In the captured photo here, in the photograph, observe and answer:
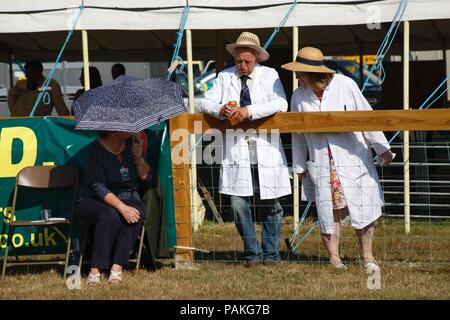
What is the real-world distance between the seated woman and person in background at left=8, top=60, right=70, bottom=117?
431 cm

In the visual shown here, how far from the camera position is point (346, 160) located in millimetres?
7867

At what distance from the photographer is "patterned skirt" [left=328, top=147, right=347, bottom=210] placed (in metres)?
7.89

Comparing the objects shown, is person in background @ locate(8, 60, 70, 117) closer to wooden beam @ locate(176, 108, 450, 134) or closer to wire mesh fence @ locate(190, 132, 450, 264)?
wire mesh fence @ locate(190, 132, 450, 264)

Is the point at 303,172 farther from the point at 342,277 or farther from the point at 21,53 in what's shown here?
the point at 21,53

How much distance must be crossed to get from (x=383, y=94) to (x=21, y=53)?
5.47 metres

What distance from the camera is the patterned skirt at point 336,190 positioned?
789cm

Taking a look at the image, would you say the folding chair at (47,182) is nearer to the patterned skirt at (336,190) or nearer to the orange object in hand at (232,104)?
the orange object in hand at (232,104)

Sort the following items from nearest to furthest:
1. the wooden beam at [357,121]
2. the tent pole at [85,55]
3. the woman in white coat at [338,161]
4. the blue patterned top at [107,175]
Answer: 1. the wooden beam at [357,121]
2. the blue patterned top at [107,175]
3. the woman in white coat at [338,161]
4. the tent pole at [85,55]

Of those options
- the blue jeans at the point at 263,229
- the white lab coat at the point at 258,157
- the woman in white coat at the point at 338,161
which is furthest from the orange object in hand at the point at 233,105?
the blue jeans at the point at 263,229

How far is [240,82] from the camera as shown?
816 centimetres

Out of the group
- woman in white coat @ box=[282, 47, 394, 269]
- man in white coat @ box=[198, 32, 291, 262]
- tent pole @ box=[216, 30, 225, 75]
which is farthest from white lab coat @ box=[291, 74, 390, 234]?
tent pole @ box=[216, 30, 225, 75]

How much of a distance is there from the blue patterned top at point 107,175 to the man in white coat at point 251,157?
0.73 meters

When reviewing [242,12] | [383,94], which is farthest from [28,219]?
[383,94]

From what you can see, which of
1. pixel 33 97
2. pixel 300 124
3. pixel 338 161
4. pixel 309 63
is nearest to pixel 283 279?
pixel 338 161
